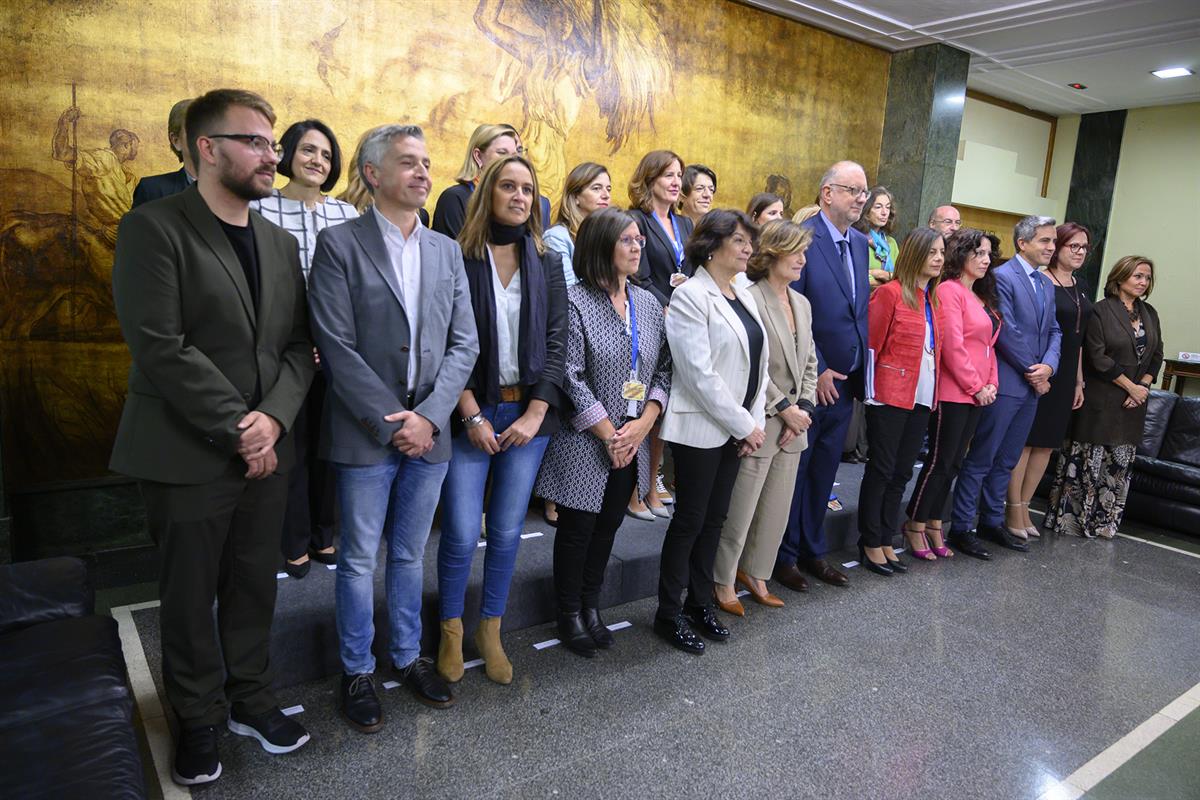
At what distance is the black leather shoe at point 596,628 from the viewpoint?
10.5 ft

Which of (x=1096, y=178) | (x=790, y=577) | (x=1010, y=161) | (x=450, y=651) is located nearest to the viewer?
(x=450, y=651)

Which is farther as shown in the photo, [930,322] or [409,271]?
[930,322]

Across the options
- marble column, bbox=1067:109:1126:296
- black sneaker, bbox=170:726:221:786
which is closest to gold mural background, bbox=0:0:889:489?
black sneaker, bbox=170:726:221:786

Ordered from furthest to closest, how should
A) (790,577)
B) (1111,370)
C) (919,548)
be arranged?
(1111,370) < (919,548) < (790,577)

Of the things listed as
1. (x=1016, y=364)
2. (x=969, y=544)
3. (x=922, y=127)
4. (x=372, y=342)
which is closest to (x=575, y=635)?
(x=372, y=342)

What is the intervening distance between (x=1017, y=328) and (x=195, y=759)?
4703mm

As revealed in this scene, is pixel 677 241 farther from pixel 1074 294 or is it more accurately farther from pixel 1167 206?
pixel 1167 206

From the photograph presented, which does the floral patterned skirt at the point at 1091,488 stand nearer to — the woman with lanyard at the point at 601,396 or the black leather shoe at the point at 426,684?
the woman with lanyard at the point at 601,396

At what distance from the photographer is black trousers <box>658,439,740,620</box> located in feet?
10.5

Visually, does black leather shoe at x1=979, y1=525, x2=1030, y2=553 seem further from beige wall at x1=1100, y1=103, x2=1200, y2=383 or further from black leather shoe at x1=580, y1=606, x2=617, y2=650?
beige wall at x1=1100, y1=103, x2=1200, y2=383

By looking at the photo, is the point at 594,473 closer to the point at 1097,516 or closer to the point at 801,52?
the point at 1097,516

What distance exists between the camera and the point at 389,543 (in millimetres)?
2654

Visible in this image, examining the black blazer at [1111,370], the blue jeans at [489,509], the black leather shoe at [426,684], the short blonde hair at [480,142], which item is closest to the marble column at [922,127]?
the black blazer at [1111,370]

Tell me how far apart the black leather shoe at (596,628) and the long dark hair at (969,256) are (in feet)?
9.42
